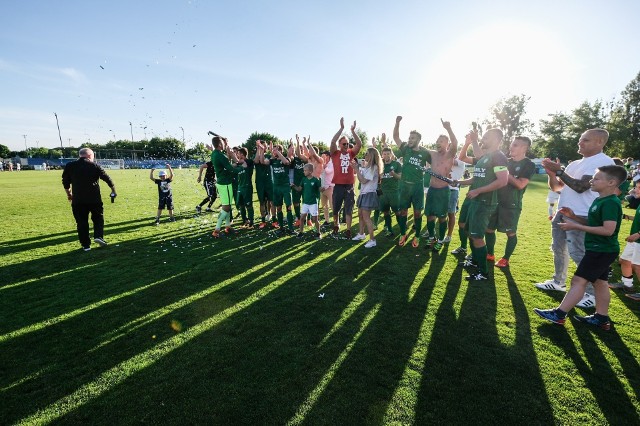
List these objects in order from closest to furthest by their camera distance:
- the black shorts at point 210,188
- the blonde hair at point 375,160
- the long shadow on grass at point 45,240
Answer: the blonde hair at point 375,160, the long shadow on grass at point 45,240, the black shorts at point 210,188

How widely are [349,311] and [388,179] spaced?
177 inches

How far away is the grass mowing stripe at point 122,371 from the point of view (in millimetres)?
2635

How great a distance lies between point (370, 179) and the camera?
7465mm

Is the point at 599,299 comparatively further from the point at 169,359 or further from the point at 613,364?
the point at 169,359

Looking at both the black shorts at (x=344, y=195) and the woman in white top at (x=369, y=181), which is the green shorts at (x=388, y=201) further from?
the black shorts at (x=344, y=195)

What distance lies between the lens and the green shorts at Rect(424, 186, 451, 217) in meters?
7.14

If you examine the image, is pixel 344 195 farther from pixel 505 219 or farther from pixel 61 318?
pixel 61 318

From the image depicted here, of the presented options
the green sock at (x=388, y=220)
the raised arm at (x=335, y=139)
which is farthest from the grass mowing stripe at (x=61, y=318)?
the green sock at (x=388, y=220)

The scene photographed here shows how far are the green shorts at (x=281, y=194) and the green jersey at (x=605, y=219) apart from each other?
6545 mm

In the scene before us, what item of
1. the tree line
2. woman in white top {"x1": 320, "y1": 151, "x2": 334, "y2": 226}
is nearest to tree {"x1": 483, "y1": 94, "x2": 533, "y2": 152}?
the tree line

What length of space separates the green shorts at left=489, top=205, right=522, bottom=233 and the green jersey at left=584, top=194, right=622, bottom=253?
2.13m

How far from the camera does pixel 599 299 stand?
3906mm

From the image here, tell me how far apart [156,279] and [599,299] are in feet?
22.3

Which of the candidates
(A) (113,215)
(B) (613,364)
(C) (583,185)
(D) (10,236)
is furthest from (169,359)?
(A) (113,215)
